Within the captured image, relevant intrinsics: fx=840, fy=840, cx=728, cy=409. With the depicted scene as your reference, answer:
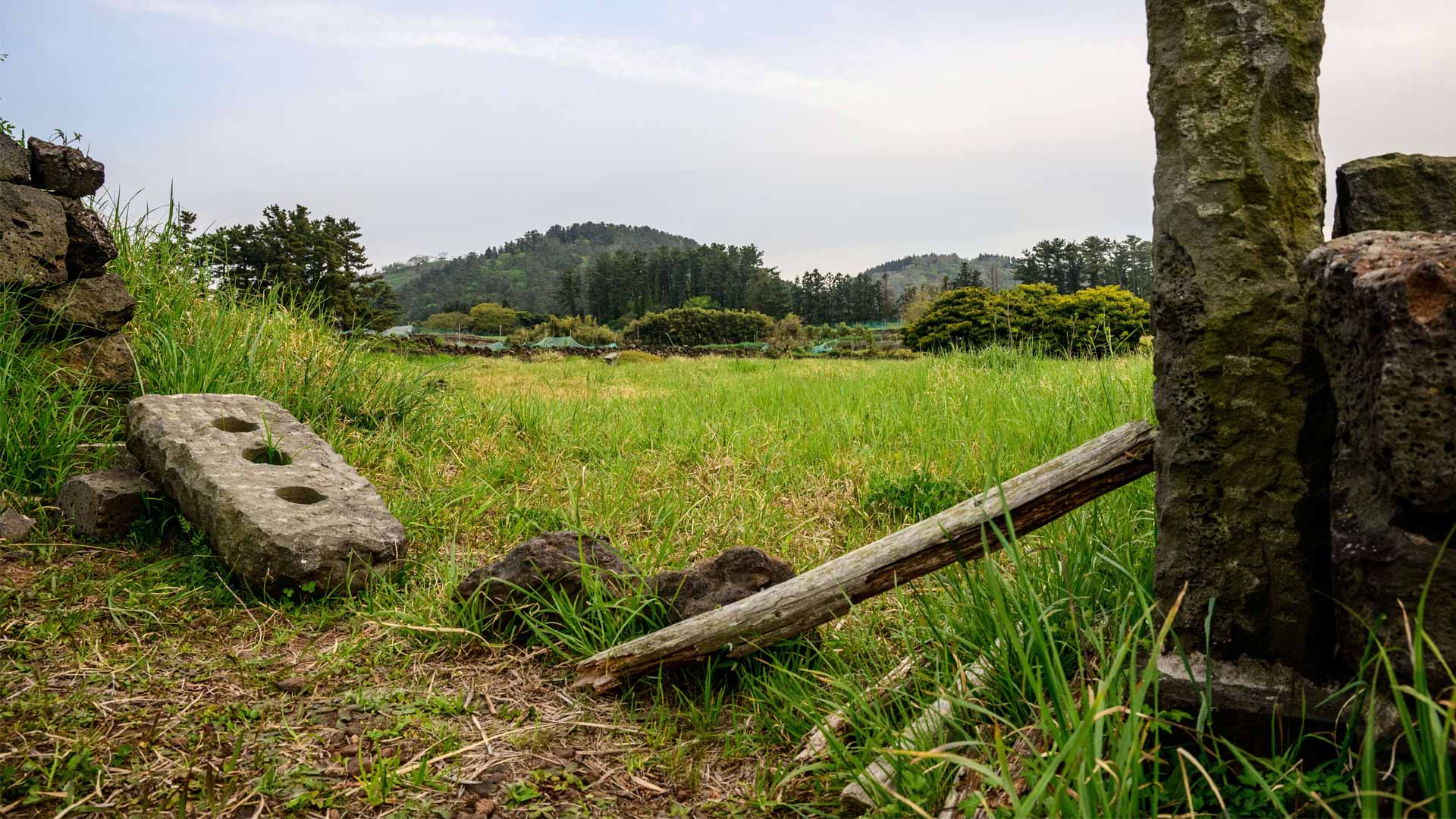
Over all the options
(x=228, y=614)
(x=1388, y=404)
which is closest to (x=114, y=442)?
(x=228, y=614)

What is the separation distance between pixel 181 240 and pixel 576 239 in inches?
3355

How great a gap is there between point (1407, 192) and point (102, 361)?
5993 mm

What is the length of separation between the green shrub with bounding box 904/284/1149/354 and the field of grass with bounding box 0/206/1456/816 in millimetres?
6925

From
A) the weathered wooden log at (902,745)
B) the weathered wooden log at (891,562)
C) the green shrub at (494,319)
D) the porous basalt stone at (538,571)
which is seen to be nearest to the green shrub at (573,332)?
the green shrub at (494,319)

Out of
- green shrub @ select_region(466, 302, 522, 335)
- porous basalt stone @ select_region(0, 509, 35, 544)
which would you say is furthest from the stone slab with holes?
green shrub @ select_region(466, 302, 522, 335)

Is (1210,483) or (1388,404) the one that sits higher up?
(1388,404)

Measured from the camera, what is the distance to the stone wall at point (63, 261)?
459 cm

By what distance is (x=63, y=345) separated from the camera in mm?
4738

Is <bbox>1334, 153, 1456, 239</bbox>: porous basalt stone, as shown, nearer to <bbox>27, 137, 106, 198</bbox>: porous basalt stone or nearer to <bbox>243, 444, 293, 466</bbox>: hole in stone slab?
<bbox>243, 444, 293, 466</bbox>: hole in stone slab

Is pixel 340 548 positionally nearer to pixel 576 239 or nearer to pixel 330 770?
pixel 330 770

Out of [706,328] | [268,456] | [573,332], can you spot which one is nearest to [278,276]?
[268,456]

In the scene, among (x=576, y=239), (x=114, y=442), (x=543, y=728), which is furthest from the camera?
(x=576, y=239)

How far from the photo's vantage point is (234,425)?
436cm

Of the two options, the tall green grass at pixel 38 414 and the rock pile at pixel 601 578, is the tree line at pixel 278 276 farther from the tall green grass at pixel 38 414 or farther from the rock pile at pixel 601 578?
the rock pile at pixel 601 578
